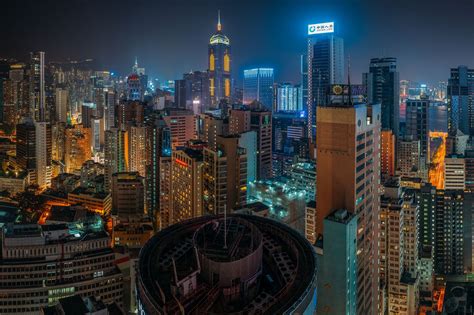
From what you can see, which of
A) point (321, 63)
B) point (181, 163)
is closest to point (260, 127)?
point (181, 163)

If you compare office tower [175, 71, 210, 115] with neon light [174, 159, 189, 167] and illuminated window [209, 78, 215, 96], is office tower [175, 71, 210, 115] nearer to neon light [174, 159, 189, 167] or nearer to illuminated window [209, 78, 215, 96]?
illuminated window [209, 78, 215, 96]

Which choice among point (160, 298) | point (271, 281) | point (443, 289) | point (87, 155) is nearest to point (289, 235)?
point (271, 281)

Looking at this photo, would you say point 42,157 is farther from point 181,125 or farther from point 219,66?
point 219,66

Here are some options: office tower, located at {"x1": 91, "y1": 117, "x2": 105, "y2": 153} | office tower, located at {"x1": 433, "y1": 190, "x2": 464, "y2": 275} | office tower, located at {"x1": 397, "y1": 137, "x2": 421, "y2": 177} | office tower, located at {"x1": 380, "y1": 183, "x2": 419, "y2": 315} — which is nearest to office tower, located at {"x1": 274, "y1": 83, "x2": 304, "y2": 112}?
office tower, located at {"x1": 91, "y1": 117, "x2": 105, "y2": 153}

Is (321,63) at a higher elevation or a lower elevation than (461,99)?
higher

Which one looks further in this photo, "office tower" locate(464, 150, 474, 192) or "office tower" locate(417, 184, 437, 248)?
"office tower" locate(464, 150, 474, 192)

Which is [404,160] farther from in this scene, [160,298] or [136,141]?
[160,298]
